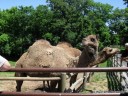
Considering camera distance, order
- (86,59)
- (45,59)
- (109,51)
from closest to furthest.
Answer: (109,51) < (86,59) < (45,59)

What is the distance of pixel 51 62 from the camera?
10.7m

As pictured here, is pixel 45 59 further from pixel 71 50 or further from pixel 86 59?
pixel 86 59

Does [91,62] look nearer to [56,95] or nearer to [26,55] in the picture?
[26,55]

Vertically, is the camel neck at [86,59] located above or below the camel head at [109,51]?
below

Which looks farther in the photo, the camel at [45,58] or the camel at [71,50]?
the camel at [71,50]

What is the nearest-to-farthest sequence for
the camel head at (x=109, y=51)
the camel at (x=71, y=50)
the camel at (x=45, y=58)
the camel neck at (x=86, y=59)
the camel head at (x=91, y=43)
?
the camel head at (x=109, y=51) < the camel head at (x=91, y=43) < the camel neck at (x=86, y=59) < the camel at (x=45, y=58) < the camel at (x=71, y=50)

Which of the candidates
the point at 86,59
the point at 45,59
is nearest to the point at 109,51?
the point at 86,59

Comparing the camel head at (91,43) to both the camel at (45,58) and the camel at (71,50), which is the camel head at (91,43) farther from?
the camel at (71,50)

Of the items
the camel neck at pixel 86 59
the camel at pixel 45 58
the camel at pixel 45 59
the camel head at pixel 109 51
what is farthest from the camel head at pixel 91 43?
the camel at pixel 45 58

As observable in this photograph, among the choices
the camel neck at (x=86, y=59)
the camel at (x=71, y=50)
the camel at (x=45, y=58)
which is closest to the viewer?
the camel neck at (x=86, y=59)

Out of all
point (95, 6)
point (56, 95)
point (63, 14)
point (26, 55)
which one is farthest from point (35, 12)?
point (56, 95)

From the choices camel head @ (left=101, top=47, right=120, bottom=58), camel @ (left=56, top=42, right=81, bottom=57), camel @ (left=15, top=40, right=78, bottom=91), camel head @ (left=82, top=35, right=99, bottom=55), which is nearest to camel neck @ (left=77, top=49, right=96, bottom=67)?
camel head @ (left=82, top=35, right=99, bottom=55)

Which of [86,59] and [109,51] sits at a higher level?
[109,51]

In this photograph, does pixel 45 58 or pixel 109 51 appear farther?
pixel 45 58
